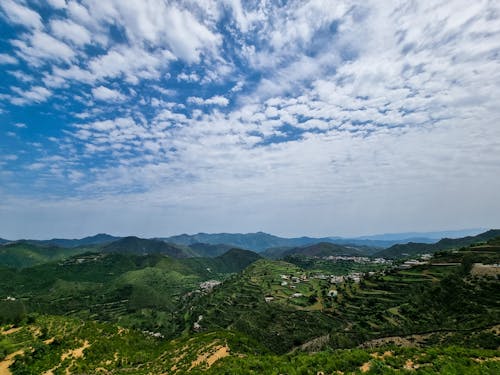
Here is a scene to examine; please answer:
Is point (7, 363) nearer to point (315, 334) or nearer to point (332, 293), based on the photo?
point (315, 334)

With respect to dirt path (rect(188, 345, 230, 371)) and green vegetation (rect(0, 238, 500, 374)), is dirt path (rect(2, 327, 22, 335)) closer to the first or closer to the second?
green vegetation (rect(0, 238, 500, 374))

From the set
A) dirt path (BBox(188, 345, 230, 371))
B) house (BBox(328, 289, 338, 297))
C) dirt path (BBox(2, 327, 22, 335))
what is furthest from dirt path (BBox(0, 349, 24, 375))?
house (BBox(328, 289, 338, 297))

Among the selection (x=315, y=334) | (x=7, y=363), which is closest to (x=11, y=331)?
(x=7, y=363)

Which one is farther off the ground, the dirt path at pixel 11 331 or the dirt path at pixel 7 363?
the dirt path at pixel 11 331

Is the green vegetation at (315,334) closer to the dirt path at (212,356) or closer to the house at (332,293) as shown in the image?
the dirt path at (212,356)

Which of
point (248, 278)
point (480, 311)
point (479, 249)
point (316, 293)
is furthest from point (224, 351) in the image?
point (248, 278)

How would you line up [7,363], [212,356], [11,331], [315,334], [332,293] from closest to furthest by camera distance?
[7,363] < [212,356] < [11,331] < [315,334] < [332,293]

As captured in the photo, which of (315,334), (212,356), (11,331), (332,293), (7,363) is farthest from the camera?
(332,293)

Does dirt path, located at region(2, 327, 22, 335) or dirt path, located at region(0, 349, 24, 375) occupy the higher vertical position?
dirt path, located at region(2, 327, 22, 335)

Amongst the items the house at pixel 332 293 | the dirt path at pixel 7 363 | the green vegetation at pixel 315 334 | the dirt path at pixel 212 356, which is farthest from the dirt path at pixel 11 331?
the house at pixel 332 293

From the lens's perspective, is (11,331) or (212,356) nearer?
(212,356)

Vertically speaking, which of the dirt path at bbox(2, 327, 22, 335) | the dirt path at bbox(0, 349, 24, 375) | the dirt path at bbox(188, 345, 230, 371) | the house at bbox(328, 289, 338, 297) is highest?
the dirt path at bbox(2, 327, 22, 335)

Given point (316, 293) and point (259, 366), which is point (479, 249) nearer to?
point (316, 293)

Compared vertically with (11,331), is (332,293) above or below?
below
